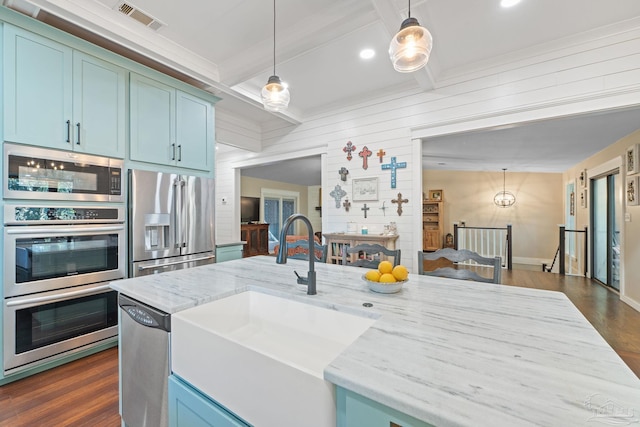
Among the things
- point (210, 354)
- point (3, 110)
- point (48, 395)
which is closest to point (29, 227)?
point (3, 110)

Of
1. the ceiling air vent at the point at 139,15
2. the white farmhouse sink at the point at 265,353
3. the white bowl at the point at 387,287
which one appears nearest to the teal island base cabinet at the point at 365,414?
the white farmhouse sink at the point at 265,353

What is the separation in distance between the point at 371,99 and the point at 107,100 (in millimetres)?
2972

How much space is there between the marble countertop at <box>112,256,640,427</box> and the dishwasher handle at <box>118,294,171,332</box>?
0.13 ft

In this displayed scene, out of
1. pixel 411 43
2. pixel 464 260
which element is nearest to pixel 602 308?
pixel 464 260

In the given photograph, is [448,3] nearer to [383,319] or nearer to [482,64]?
[482,64]

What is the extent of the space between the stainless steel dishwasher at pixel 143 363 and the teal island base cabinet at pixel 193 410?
68mm

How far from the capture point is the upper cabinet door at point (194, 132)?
9.89 ft

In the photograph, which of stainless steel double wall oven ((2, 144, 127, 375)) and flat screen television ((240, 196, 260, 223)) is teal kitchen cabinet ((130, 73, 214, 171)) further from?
flat screen television ((240, 196, 260, 223))

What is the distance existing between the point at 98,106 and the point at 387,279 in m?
2.78

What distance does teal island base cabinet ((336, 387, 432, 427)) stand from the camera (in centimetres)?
60

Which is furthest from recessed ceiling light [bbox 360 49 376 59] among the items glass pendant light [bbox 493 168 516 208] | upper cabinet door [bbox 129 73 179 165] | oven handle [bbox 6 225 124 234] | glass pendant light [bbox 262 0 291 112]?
glass pendant light [bbox 493 168 516 208]

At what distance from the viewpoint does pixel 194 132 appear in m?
3.16

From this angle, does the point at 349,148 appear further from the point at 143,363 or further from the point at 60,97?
the point at 143,363

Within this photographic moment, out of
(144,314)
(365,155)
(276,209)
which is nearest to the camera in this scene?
(144,314)
